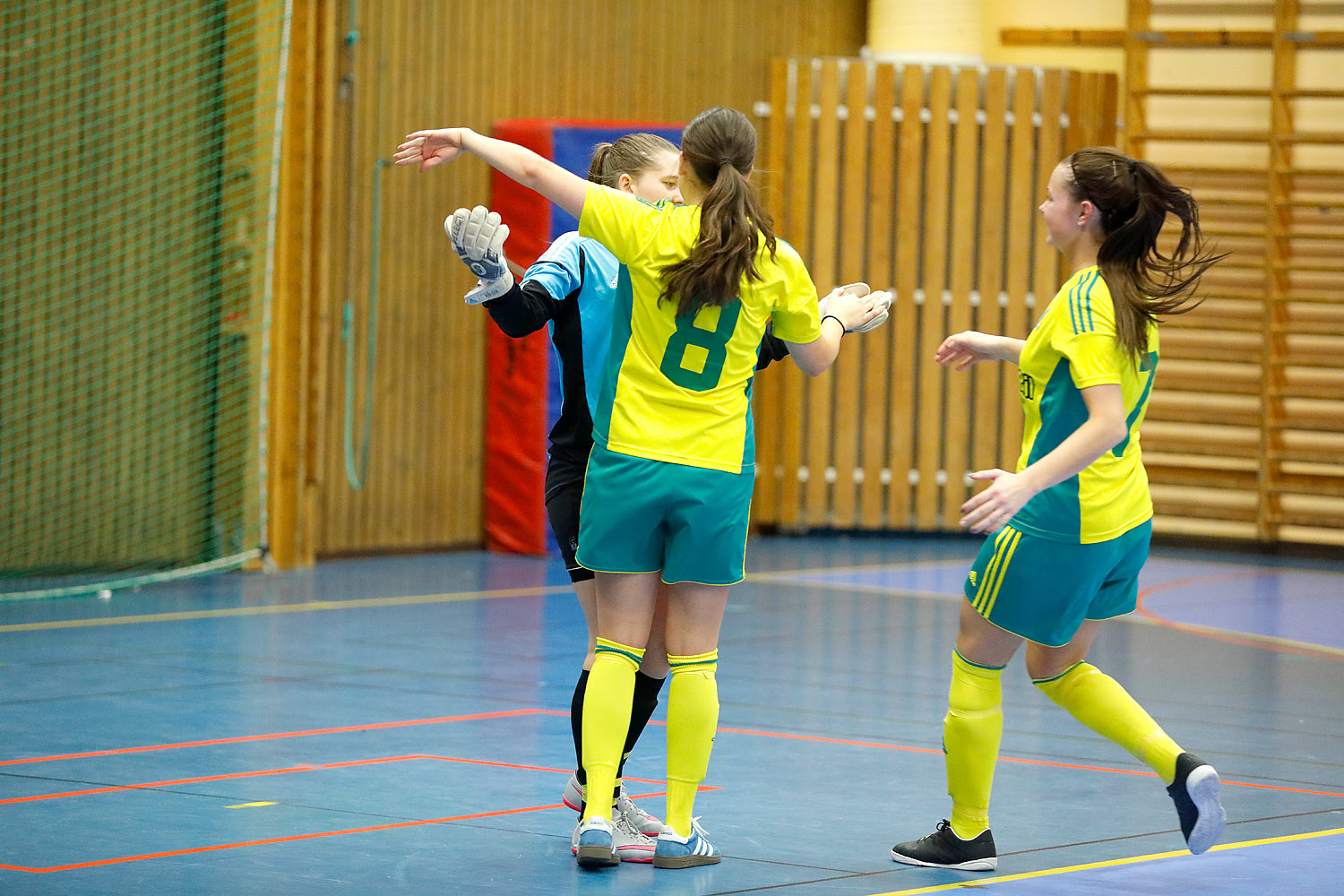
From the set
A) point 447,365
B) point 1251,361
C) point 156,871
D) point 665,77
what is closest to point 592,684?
point 156,871

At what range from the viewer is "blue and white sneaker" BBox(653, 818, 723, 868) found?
135 inches

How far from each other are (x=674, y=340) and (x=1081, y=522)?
854mm

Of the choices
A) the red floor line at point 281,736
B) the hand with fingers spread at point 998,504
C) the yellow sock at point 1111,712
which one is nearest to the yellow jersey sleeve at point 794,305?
the hand with fingers spread at point 998,504

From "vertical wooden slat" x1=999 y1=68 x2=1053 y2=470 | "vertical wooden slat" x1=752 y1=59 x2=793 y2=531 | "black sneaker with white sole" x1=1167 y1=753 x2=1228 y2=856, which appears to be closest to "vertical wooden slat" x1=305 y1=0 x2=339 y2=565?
"vertical wooden slat" x1=752 y1=59 x2=793 y2=531

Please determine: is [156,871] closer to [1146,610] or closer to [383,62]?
[1146,610]

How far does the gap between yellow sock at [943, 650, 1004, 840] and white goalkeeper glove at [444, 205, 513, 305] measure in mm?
1186

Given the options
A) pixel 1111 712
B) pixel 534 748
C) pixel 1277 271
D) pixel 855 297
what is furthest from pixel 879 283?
pixel 1111 712

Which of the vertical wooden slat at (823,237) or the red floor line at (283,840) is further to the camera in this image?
the vertical wooden slat at (823,237)

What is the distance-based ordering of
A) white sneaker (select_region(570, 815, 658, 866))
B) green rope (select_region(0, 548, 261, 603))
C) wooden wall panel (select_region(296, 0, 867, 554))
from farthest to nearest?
wooden wall panel (select_region(296, 0, 867, 554)) → green rope (select_region(0, 548, 261, 603)) → white sneaker (select_region(570, 815, 658, 866))

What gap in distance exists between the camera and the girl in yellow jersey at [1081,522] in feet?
11.0

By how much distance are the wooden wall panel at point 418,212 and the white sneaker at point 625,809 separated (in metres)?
5.33

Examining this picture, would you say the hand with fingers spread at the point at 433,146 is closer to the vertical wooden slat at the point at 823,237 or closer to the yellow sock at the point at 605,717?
the yellow sock at the point at 605,717

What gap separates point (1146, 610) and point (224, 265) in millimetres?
4745

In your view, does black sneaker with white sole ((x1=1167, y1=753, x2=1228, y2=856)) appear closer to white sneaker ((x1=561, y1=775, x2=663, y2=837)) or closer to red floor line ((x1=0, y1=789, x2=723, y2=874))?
white sneaker ((x1=561, y1=775, x2=663, y2=837))
